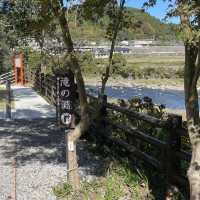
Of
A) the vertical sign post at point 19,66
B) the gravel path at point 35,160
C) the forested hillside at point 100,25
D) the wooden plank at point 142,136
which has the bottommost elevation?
the vertical sign post at point 19,66

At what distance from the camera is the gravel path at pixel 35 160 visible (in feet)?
26.2

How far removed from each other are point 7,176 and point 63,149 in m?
2.37

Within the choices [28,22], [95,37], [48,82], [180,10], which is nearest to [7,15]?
[28,22]

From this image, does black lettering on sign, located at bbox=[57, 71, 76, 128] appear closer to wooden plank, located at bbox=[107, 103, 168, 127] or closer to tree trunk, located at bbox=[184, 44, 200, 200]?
wooden plank, located at bbox=[107, 103, 168, 127]

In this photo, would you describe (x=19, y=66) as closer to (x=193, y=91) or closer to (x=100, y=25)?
(x=100, y=25)

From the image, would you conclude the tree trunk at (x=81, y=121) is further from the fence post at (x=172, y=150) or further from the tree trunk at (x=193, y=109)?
the tree trunk at (x=193, y=109)

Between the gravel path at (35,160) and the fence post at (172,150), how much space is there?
63.0 inches

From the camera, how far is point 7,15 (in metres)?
9.33

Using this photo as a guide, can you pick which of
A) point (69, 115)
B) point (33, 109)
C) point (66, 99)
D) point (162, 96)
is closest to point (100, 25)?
point (69, 115)

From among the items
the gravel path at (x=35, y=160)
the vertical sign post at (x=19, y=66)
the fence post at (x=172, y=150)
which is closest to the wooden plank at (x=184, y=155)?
the fence post at (x=172, y=150)

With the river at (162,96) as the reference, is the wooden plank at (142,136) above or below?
above

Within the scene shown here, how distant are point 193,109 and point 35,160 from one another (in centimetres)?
507

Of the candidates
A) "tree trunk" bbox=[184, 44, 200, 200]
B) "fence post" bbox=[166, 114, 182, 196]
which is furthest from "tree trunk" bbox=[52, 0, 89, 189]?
"tree trunk" bbox=[184, 44, 200, 200]

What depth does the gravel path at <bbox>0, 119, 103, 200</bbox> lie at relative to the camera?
26.2ft
